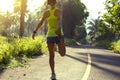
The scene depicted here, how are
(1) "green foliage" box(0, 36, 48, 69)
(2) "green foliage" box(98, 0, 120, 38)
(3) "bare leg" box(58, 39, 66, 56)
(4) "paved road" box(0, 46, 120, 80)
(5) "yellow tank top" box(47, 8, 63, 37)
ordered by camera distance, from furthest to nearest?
(2) "green foliage" box(98, 0, 120, 38), (1) "green foliage" box(0, 36, 48, 69), (4) "paved road" box(0, 46, 120, 80), (5) "yellow tank top" box(47, 8, 63, 37), (3) "bare leg" box(58, 39, 66, 56)

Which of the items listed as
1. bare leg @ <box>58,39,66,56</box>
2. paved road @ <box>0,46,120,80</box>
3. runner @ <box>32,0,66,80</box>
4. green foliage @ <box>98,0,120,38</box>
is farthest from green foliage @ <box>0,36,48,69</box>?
green foliage @ <box>98,0,120,38</box>

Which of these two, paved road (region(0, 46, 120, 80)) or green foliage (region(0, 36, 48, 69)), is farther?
green foliage (region(0, 36, 48, 69))

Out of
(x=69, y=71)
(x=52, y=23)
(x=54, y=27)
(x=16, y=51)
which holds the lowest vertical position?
(x=69, y=71)

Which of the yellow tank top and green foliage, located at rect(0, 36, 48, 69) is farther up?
the yellow tank top

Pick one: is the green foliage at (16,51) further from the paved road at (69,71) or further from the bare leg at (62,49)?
the bare leg at (62,49)

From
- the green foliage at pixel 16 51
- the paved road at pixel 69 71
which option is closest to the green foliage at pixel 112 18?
the green foliage at pixel 16 51

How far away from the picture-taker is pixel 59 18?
9.66 m

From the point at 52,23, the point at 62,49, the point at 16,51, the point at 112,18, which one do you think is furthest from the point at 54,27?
the point at 112,18

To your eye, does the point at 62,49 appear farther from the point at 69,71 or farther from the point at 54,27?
the point at 69,71

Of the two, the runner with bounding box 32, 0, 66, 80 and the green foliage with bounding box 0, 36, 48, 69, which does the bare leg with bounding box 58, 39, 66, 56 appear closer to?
the runner with bounding box 32, 0, 66, 80

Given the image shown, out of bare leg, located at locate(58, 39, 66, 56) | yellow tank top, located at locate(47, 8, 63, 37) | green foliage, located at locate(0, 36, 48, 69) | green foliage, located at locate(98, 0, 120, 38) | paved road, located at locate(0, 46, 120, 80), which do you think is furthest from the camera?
green foliage, located at locate(98, 0, 120, 38)

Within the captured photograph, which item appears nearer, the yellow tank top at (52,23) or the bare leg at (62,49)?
the bare leg at (62,49)

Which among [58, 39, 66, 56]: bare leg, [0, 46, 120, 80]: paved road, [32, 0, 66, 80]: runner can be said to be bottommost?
[0, 46, 120, 80]: paved road

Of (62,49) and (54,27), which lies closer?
(62,49)
